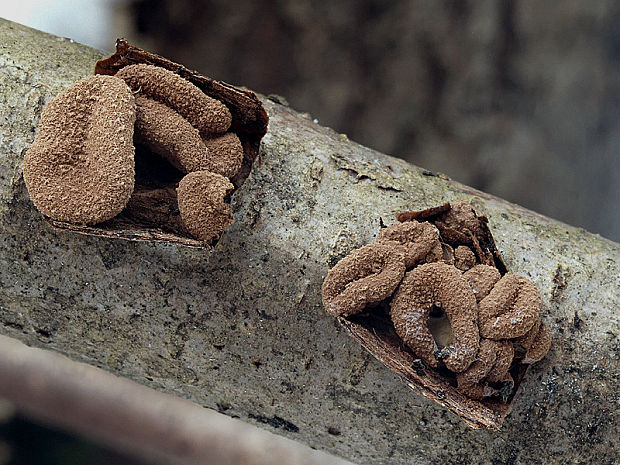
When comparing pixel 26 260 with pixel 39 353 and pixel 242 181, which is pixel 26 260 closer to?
pixel 242 181

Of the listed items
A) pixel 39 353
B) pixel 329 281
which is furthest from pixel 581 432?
pixel 39 353

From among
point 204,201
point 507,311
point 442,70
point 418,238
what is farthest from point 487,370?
point 442,70

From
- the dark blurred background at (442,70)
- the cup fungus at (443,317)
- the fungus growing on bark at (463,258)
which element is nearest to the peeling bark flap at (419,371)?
the cup fungus at (443,317)

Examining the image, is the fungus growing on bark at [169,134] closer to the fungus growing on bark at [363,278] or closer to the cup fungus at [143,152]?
the cup fungus at [143,152]

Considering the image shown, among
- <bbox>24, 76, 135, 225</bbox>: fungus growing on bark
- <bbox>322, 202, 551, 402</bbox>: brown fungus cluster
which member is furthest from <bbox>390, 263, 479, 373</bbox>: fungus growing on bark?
<bbox>24, 76, 135, 225</bbox>: fungus growing on bark

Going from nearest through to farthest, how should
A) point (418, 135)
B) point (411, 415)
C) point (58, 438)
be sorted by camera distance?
point (411, 415), point (418, 135), point (58, 438)

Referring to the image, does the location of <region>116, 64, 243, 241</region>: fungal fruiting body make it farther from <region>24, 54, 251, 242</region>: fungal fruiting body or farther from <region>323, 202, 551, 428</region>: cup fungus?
<region>323, 202, 551, 428</region>: cup fungus

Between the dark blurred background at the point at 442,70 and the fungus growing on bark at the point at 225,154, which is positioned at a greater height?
the dark blurred background at the point at 442,70
